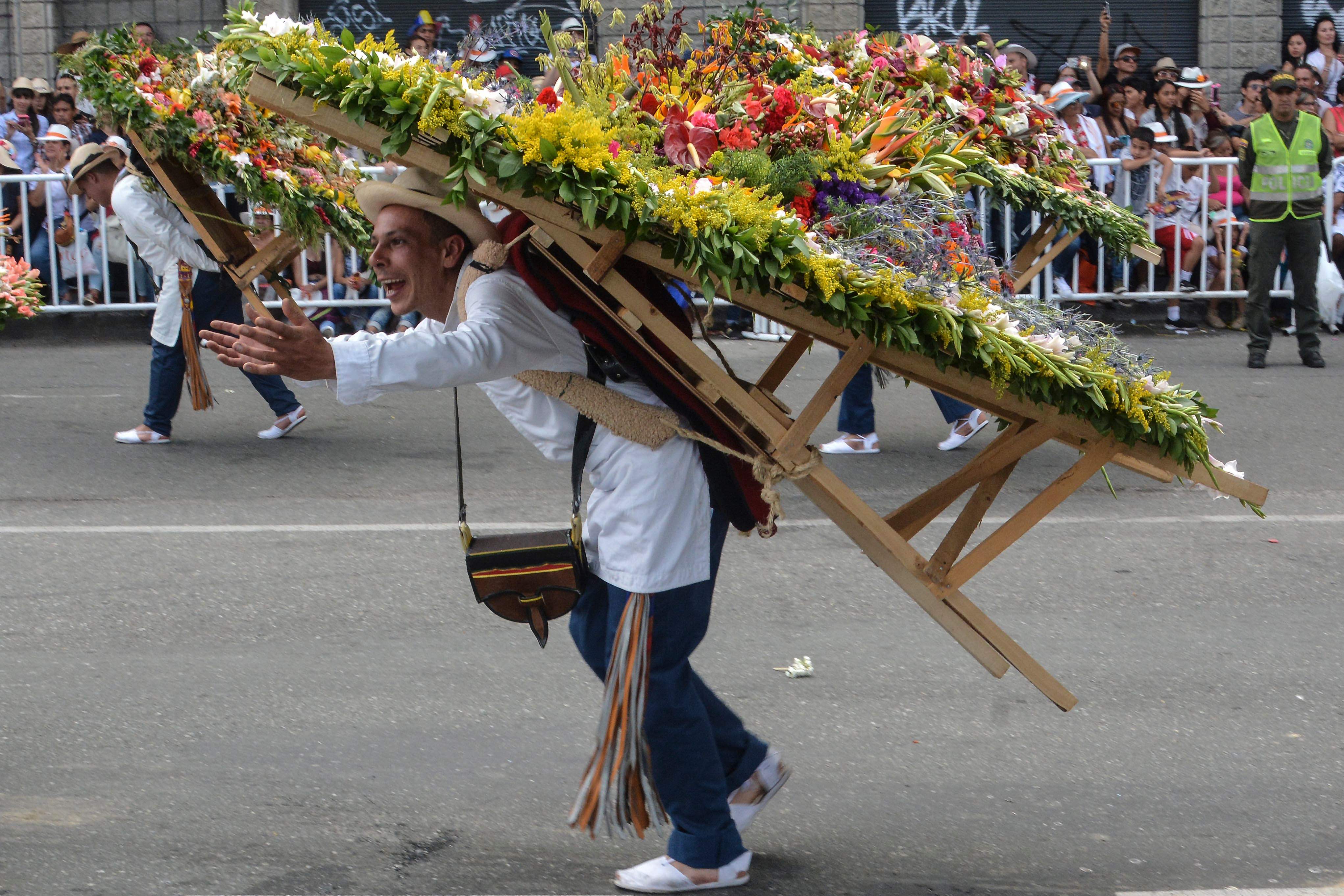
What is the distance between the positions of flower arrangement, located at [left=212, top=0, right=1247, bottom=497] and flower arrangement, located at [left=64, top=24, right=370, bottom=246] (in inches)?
154

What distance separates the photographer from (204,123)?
288 inches

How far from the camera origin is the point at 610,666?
3312mm

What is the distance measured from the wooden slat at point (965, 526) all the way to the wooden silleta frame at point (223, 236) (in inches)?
186

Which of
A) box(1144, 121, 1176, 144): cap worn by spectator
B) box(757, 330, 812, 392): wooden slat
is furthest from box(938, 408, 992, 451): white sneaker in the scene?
box(1144, 121, 1176, 144): cap worn by spectator

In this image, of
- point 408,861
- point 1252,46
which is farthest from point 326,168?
point 1252,46

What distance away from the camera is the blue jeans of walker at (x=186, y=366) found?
8031 mm

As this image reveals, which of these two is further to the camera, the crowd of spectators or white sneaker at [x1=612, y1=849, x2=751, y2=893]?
the crowd of spectators

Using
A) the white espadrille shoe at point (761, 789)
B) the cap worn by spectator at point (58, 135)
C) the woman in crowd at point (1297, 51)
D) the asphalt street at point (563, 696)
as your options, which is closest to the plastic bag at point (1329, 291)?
the woman in crowd at point (1297, 51)

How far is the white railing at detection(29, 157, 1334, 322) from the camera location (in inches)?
452

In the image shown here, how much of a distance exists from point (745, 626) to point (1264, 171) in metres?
6.92

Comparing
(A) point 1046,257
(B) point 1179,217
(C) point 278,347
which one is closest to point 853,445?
(A) point 1046,257

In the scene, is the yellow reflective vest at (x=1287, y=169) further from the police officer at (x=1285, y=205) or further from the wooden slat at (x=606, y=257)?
the wooden slat at (x=606, y=257)

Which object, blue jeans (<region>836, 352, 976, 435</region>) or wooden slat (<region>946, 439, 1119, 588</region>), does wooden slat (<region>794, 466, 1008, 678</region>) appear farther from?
blue jeans (<region>836, 352, 976, 435</region>)

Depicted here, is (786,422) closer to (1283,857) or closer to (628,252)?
(628,252)
